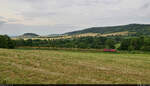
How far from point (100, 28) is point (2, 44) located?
17615 centimetres

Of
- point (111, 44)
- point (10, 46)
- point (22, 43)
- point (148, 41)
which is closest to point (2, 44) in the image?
point (10, 46)

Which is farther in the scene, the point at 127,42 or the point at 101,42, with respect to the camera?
the point at 101,42

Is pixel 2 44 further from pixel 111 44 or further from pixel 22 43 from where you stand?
pixel 111 44

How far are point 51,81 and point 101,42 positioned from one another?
7206 centimetres

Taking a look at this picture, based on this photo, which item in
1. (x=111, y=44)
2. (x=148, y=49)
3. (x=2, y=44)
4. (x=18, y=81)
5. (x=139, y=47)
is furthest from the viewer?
(x=111, y=44)

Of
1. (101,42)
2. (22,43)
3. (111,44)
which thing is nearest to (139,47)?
(111,44)

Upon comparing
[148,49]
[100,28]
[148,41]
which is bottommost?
[148,49]

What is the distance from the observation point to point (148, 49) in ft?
165

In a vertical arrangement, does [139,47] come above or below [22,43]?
below

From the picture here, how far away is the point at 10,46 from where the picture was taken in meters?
42.9

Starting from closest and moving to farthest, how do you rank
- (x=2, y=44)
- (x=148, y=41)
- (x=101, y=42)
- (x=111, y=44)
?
(x=2, y=44) < (x=148, y=41) < (x=111, y=44) < (x=101, y=42)

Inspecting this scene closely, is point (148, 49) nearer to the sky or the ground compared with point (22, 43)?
nearer to the ground

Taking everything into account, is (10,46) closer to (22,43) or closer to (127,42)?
(22,43)

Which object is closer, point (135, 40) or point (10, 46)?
point (10, 46)
